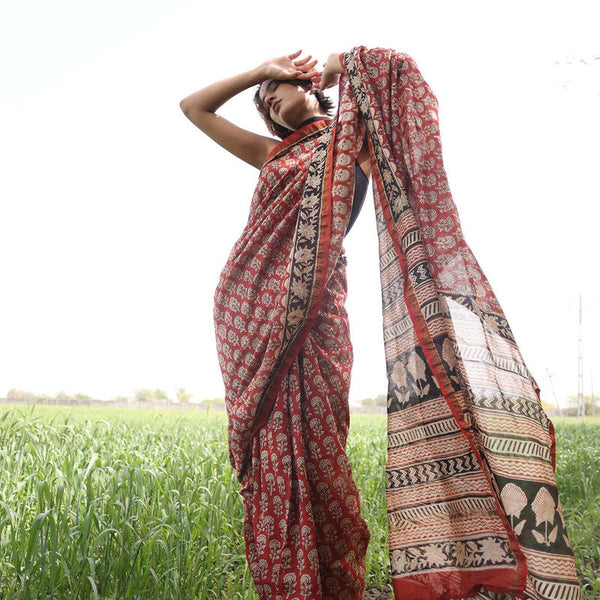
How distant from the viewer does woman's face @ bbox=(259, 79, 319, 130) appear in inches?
98.6

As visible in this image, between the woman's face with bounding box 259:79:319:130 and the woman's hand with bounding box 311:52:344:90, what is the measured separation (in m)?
0.09

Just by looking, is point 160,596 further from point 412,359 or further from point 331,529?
point 412,359

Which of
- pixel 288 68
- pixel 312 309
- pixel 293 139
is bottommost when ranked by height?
pixel 312 309

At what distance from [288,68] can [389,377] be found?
4.70ft

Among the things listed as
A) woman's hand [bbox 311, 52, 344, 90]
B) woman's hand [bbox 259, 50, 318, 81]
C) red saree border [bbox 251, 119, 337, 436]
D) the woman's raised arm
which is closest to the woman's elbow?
the woman's raised arm

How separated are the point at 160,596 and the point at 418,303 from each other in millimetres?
1500

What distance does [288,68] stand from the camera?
2.50 meters

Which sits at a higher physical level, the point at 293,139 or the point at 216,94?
the point at 216,94

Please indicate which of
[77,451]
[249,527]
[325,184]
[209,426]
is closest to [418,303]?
[325,184]

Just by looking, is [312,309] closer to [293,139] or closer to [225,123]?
[293,139]

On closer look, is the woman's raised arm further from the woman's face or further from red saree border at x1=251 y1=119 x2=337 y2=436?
red saree border at x1=251 y1=119 x2=337 y2=436

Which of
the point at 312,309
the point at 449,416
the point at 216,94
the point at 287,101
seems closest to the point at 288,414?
the point at 312,309

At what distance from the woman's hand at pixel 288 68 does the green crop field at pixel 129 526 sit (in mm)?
1890

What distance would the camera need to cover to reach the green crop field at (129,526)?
2.13 m
